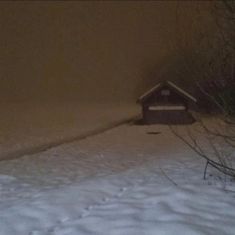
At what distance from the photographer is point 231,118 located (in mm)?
3463

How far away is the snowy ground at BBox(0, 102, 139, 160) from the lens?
21.3 feet

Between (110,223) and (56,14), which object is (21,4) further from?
(110,223)

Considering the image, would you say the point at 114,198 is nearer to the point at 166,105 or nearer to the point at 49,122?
the point at 166,105

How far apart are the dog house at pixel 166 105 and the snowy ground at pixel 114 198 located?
3199 millimetres

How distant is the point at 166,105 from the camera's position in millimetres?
8617

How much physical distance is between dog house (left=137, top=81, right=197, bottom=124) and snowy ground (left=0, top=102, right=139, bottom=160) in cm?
67

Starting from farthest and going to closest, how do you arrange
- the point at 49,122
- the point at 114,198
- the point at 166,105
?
the point at 49,122 → the point at 166,105 → the point at 114,198

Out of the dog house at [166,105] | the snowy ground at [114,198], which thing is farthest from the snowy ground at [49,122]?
the snowy ground at [114,198]

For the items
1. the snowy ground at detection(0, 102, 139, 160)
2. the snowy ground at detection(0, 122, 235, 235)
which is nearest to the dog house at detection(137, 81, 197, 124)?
the snowy ground at detection(0, 102, 139, 160)

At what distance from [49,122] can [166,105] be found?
6.69 ft

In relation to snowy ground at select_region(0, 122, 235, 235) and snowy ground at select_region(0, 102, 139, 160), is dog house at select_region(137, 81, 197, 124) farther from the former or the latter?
snowy ground at select_region(0, 122, 235, 235)

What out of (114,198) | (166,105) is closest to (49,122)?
(166,105)

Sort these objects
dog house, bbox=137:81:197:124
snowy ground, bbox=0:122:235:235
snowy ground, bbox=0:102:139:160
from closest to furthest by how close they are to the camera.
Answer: snowy ground, bbox=0:122:235:235
snowy ground, bbox=0:102:139:160
dog house, bbox=137:81:197:124

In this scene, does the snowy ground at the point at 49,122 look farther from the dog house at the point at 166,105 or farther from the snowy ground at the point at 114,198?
the snowy ground at the point at 114,198
